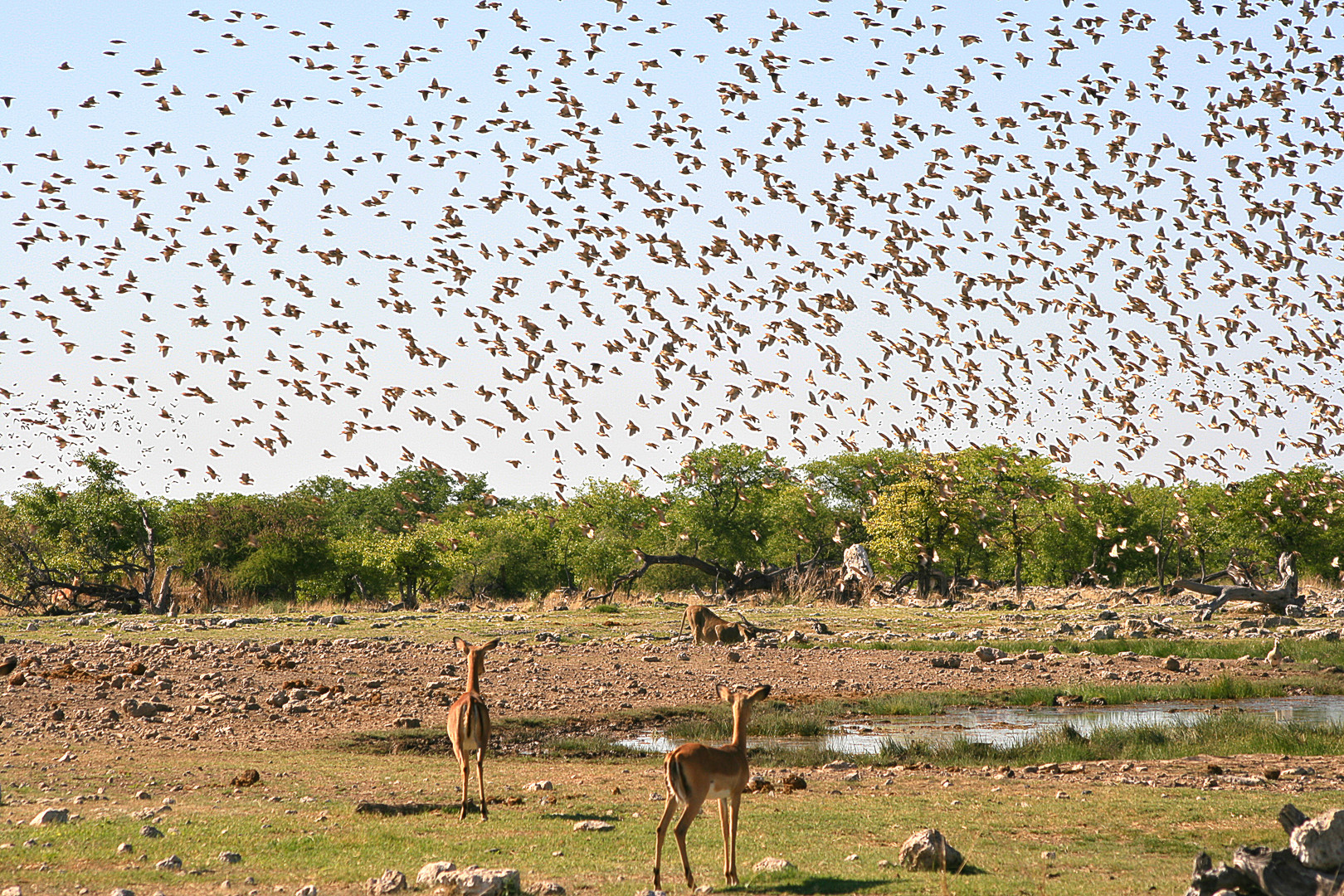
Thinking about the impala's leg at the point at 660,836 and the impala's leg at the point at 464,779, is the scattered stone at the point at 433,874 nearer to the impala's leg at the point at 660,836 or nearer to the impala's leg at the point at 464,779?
the impala's leg at the point at 660,836

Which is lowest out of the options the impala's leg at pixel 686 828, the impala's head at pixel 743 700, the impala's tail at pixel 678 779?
the impala's leg at pixel 686 828

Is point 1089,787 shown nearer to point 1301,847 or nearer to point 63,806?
point 1301,847

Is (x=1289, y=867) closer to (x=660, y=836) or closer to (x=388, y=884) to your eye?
(x=660, y=836)

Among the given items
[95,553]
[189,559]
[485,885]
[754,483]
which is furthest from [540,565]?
[485,885]

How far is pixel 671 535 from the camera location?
8081cm

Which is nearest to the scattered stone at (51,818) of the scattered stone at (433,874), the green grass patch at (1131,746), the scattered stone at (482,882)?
the scattered stone at (433,874)

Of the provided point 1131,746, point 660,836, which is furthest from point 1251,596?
point 660,836

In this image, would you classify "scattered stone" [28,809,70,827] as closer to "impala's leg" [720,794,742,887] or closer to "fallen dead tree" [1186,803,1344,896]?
"impala's leg" [720,794,742,887]

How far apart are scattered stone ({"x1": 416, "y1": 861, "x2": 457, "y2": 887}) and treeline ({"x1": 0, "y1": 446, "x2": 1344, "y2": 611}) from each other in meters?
37.9

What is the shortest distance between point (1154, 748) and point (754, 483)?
67292 millimetres

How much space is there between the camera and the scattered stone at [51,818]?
10.6 metres

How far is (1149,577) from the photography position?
8738cm

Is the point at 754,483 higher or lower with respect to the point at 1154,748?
higher

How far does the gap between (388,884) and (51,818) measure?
4.42 m
